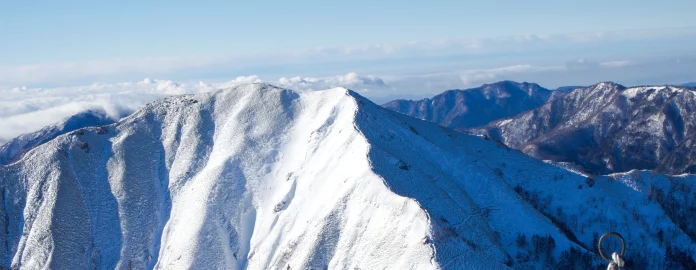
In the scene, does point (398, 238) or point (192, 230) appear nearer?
point (398, 238)

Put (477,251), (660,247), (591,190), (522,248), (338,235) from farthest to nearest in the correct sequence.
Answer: (591,190), (660,247), (522,248), (338,235), (477,251)

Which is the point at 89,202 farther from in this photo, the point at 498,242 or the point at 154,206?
the point at 498,242

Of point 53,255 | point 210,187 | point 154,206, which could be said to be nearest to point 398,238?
point 210,187

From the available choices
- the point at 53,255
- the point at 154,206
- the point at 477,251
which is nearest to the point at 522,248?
the point at 477,251

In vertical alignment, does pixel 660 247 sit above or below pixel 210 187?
below

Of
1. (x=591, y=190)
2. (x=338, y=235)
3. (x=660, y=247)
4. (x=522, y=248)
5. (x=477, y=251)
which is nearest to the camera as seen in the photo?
(x=477, y=251)

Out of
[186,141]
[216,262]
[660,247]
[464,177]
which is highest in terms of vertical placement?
[186,141]
